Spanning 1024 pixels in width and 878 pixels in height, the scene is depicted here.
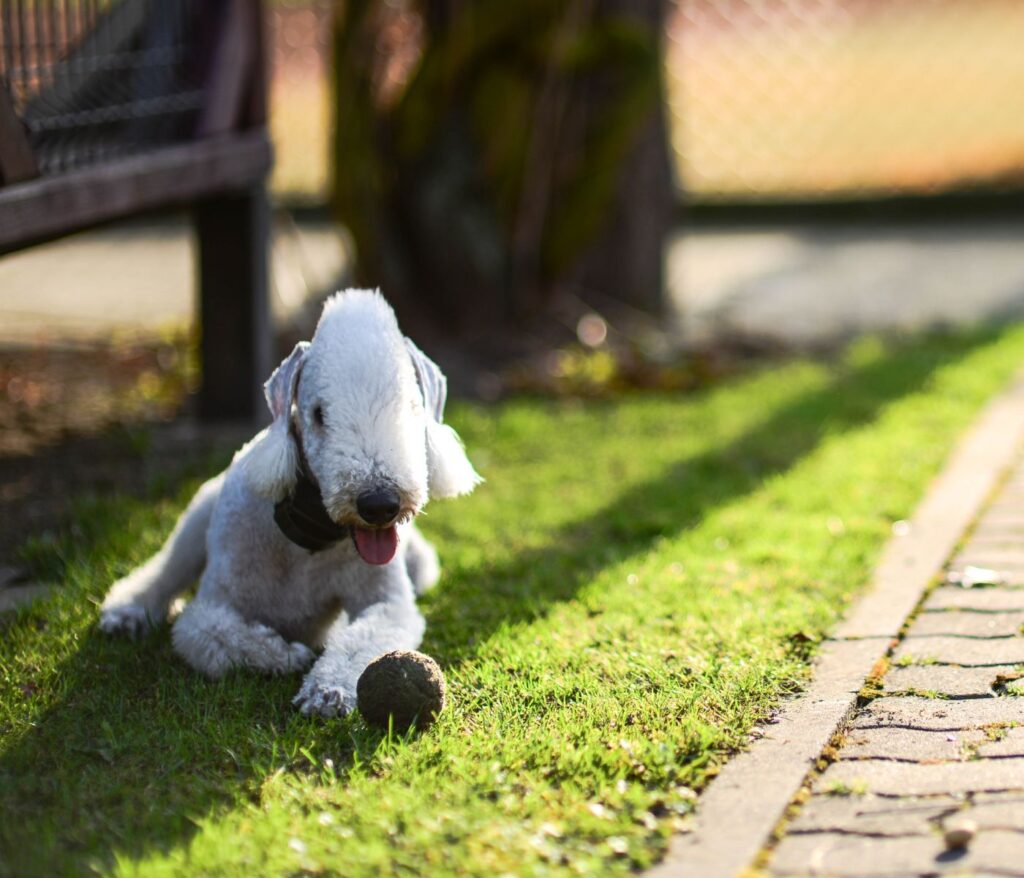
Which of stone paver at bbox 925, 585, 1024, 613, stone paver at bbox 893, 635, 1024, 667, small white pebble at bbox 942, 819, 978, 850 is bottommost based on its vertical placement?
stone paver at bbox 925, 585, 1024, 613

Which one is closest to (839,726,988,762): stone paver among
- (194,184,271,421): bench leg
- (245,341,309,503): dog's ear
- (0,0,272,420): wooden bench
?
(245,341,309,503): dog's ear

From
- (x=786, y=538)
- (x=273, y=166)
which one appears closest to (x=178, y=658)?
(x=786, y=538)

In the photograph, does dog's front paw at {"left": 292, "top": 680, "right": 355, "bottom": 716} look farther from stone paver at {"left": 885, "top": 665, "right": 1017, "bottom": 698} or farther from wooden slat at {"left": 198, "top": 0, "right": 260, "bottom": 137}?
wooden slat at {"left": 198, "top": 0, "right": 260, "bottom": 137}

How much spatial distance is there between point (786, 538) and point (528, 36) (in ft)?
12.7

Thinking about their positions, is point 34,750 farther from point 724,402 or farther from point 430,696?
point 724,402

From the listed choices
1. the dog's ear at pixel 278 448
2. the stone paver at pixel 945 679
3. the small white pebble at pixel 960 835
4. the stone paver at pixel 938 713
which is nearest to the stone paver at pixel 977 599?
the stone paver at pixel 945 679

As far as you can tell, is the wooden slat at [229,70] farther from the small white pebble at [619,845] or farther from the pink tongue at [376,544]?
the small white pebble at [619,845]

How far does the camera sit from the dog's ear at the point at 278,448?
3621mm

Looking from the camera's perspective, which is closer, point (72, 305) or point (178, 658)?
point (178, 658)

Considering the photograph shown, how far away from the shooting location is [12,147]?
474 cm

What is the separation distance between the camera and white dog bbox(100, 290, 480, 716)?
3.47 m

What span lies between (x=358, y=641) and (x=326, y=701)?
0.24 m

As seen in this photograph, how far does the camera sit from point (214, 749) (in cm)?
339

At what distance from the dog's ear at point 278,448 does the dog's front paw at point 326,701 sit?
0.50 metres
